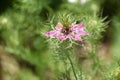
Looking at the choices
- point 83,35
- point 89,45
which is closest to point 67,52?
point 83,35

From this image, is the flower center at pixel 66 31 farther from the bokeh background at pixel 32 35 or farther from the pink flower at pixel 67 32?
the bokeh background at pixel 32 35

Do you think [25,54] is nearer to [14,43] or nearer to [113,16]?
[14,43]

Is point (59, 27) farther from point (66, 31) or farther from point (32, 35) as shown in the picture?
point (32, 35)

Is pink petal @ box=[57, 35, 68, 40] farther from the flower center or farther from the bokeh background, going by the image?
the bokeh background

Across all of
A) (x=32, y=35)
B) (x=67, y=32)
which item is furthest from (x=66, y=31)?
(x=32, y=35)

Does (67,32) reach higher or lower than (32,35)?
lower
